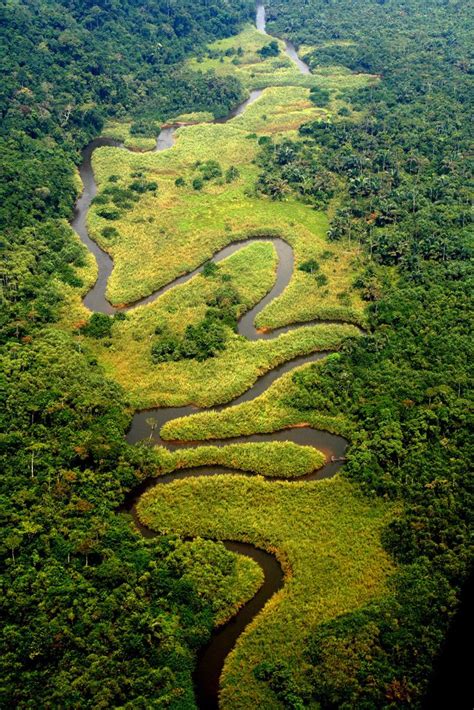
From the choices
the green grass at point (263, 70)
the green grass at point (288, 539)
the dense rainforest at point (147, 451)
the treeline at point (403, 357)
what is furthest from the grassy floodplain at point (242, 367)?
the green grass at point (263, 70)

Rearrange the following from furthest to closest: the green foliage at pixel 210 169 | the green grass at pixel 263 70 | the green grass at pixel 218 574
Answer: the green grass at pixel 263 70, the green foliage at pixel 210 169, the green grass at pixel 218 574

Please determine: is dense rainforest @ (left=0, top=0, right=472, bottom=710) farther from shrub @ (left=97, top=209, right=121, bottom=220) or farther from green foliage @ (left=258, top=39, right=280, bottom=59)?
green foliage @ (left=258, top=39, right=280, bottom=59)

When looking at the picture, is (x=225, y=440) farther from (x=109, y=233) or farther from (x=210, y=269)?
(x=109, y=233)

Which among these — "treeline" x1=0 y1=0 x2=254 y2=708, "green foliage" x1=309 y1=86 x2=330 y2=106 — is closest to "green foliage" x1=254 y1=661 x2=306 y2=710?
"treeline" x1=0 y1=0 x2=254 y2=708

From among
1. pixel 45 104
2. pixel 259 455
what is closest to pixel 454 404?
pixel 259 455

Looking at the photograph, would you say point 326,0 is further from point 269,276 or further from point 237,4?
point 269,276

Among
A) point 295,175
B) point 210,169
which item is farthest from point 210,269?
point 210,169

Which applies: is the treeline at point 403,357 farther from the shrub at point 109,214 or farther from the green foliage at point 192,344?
the shrub at point 109,214
